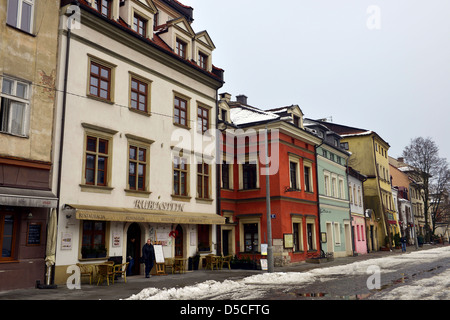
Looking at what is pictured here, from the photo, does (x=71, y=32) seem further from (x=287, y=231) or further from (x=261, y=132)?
(x=287, y=231)

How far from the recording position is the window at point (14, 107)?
46.1 ft

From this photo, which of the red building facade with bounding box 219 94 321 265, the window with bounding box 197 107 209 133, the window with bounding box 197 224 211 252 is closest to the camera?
the window with bounding box 197 224 211 252

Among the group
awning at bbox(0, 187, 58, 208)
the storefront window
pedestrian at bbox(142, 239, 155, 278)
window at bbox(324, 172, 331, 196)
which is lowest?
pedestrian at bbox(142, 239, 155, 278)

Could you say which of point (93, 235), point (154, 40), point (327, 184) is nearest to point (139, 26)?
point (154, 40)

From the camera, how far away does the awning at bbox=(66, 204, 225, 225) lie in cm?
1545

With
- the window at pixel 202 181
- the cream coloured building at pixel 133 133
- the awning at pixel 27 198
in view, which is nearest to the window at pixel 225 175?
the cream coloured building at pixel 133 133

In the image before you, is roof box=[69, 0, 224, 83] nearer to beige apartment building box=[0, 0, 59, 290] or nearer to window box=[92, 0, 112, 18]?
window box=[92, 0, 112, 18]

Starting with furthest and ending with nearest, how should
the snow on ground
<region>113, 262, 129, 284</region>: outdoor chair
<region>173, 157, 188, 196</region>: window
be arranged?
<region>173, 157, 188, 196</region>: window → <region>113, 262, 129, 284</region>: outdoor chair → the snow on ground

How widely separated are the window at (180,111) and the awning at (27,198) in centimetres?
879

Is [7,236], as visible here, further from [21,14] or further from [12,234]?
[21,14]

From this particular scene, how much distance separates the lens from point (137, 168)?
1903cm

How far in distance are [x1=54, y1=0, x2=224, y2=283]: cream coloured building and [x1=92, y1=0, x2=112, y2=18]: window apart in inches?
1.9

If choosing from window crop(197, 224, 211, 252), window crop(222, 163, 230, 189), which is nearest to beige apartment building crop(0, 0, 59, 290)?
window crop(197, 224, 211, 252)

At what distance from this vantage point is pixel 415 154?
58438 millimetres
